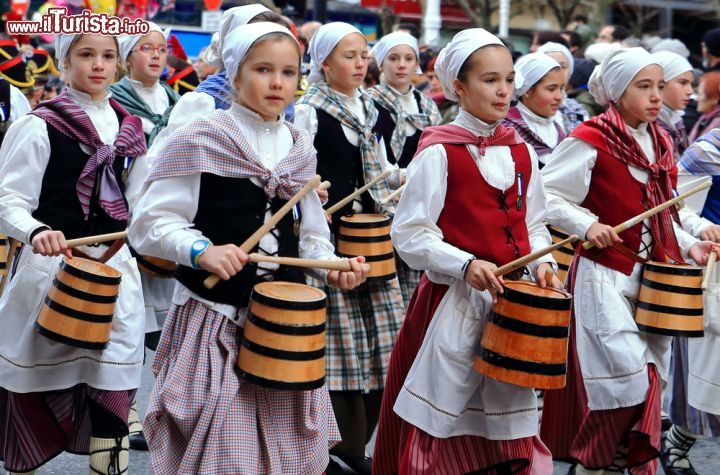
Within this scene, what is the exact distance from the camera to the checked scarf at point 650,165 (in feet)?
18.5

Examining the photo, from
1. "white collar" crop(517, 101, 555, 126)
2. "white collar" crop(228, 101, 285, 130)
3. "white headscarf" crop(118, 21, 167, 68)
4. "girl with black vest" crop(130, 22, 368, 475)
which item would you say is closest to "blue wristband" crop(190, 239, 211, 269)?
"girl with black vest" crop(130, 22, 368, 475)

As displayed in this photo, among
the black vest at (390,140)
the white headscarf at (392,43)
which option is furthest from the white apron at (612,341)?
the white headscarf at (392,43)

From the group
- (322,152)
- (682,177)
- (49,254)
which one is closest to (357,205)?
(322,152)

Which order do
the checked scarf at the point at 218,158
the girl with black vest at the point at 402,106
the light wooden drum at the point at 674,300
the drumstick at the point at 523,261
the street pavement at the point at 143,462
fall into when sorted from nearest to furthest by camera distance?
the checked scarf at the point at 218,158 → the drumstick at the point at 523,261 → the light wooden drum at the point at 674,300 → the street pavement at the point at 143,462 → the girl with black vest at the point at 402,106

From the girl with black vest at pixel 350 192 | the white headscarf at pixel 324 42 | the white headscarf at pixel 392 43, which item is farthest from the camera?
the white headscarf at pixel 392 43

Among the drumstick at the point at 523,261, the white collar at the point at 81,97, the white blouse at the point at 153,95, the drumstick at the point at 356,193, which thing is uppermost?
the white collar at the point at 81,97

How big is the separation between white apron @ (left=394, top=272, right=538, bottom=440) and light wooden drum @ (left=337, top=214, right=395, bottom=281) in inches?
58.4

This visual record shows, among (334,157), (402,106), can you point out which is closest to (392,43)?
(402,106)

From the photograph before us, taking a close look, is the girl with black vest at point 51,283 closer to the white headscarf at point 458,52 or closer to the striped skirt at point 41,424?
the striped skirt at point 41,424

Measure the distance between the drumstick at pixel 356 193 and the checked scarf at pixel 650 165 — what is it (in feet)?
4.07

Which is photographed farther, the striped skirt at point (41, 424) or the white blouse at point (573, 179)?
the white blouse at point (573, 179)

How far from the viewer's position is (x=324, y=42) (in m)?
6.94

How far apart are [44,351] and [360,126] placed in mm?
2205

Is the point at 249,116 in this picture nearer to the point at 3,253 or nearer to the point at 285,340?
the point at 285,340
